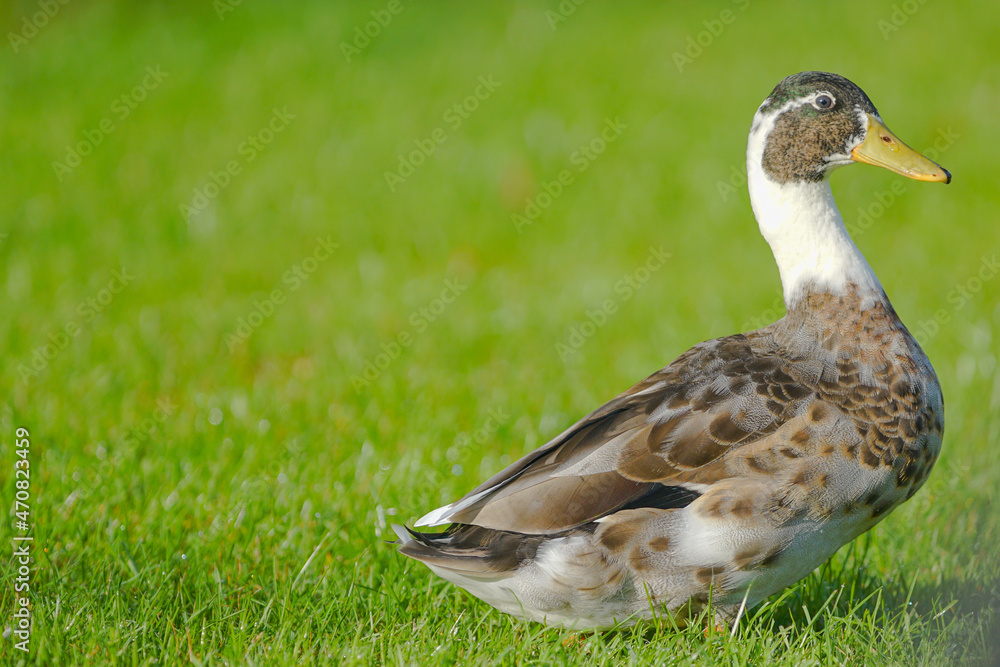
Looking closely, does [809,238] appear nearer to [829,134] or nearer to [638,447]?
[829,134]

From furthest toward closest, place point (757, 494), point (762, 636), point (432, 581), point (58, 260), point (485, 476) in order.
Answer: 1. point (58, 260)
2. point (485, 476)
3. point (432, 581)
4. point (762, 636)
5. point (757, 494)

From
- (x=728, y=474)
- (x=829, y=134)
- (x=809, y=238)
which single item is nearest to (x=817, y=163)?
(x=829, y=134)

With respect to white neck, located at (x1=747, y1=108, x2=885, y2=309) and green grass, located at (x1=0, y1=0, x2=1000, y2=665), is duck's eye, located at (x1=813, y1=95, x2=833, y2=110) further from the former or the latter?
green grass, located at (x1=0, y1=0, x2=1000, y2=665)

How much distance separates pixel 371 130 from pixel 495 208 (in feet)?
4.82

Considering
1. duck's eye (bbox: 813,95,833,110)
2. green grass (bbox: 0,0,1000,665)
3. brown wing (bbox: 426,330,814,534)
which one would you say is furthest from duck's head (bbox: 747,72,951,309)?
green grass (bbox: 0,0,1000,665)

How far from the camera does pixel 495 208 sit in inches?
287

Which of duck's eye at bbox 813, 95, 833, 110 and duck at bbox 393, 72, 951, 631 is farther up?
duck's eye at bbox 813, 95, 833, 110

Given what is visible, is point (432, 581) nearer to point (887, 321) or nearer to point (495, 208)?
point (887, 321)

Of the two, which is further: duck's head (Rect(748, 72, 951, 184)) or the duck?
duck's head (Rect(748, 72, 951, 184))

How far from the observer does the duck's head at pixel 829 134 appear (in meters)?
3.13

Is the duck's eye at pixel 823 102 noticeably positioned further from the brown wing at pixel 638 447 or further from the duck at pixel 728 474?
the brown wing at pixel 638 447

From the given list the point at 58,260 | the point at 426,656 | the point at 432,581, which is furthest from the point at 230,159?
the point at 426,656

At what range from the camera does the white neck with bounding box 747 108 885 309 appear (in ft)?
10.4

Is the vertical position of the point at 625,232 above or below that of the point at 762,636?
above
